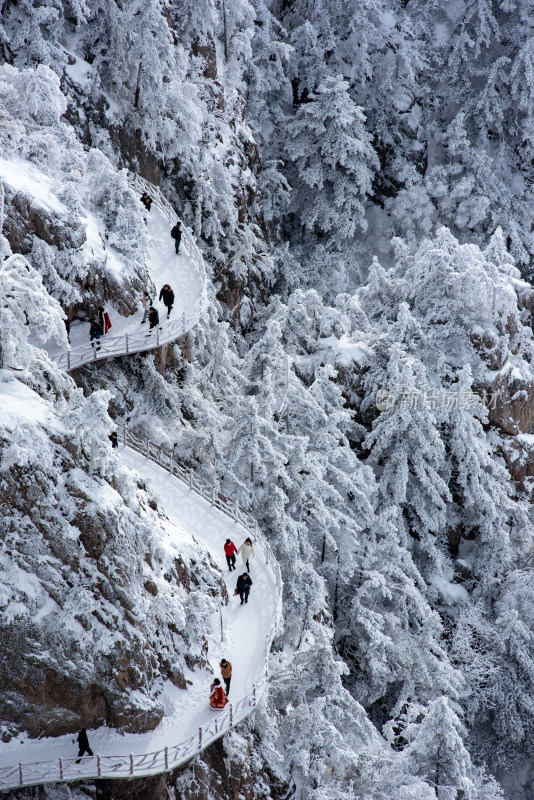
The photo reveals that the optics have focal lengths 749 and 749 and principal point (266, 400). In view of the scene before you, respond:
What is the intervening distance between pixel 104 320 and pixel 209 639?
9.71 metres

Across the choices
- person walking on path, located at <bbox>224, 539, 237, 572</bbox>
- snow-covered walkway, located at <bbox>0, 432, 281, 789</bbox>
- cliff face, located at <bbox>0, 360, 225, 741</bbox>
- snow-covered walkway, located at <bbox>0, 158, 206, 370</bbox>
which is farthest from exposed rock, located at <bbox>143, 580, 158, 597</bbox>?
snow-covered walkway, located at <bbox>0, 158, 206, 370</bbox>

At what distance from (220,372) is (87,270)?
252 inches

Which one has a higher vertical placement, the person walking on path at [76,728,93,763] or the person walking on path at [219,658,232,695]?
the person walking on path at [219,658,232,695]

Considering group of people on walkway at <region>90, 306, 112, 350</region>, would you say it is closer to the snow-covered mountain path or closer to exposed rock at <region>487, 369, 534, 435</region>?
the snow-covered mountain path

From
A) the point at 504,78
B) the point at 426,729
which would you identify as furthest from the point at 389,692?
the point at 504,78

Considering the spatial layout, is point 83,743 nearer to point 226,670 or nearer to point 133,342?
point 226,670

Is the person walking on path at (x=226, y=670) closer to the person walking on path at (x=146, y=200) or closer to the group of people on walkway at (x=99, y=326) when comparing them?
the group of people on walkway at (x=99, y=326)

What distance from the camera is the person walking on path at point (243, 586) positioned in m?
16.7

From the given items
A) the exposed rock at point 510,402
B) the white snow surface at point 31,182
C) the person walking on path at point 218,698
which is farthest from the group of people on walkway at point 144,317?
the exposed rock at point 510,402

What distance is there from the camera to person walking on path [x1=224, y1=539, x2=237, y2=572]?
17297mm

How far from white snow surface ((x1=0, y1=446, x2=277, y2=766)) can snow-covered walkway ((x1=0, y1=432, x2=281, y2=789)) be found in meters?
0.02

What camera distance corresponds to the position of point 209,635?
16391 mm

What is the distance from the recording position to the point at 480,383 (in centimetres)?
2734

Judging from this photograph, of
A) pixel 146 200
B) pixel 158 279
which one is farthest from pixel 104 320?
pixel 146 200
